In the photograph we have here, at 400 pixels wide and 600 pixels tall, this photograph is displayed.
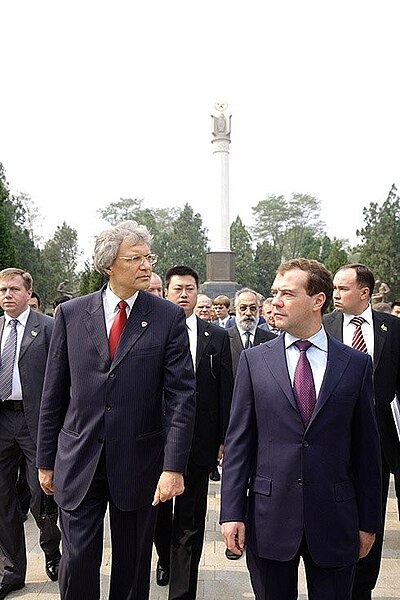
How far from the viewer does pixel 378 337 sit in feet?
13.7

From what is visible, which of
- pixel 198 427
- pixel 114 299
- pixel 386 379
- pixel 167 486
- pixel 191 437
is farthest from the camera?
pixel 198 427

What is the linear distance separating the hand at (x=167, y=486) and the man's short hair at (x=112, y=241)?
3.54 ft

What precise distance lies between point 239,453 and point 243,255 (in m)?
63.4

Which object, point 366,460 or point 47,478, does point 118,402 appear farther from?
point 366,460

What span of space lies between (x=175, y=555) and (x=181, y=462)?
1.31m

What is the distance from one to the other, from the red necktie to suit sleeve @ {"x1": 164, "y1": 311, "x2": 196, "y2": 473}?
10.0 inches

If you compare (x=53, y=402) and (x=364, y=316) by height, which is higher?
(x=364, y=316)

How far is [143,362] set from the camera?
10.7 feet

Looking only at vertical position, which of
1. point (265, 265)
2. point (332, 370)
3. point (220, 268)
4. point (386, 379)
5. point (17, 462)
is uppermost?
point (265, 265)

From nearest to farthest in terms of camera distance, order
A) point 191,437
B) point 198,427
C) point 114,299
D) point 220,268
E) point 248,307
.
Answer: point 191,437, point 114,299, point 198,427, point 248,307, point 220,268

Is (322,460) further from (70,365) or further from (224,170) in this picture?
(224,170)

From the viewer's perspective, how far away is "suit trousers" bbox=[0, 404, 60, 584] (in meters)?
4.39

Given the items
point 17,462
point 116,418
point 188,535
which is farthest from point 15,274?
point 188,535

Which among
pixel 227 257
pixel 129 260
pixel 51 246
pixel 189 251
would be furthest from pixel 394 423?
pixel 189 251
